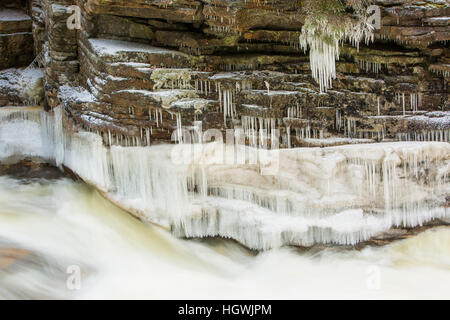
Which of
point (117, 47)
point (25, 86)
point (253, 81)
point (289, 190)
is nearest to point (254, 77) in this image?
point (253, 81)

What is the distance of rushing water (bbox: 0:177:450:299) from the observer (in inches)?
249

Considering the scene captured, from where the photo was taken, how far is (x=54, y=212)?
7676mm

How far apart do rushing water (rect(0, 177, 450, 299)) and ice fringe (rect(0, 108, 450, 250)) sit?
28 centimetres

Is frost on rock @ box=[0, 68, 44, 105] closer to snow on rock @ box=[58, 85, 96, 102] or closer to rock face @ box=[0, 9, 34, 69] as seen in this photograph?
rock face @ box=[0, 9, 34, 69]

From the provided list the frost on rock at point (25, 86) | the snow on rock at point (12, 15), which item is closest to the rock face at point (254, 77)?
the frost on rock at point (25, 86)

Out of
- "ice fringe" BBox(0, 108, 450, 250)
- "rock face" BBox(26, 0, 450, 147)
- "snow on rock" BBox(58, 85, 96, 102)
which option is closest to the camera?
"rock face" BBox(26, 0, 450, 147)

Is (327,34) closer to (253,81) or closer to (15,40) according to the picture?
(253,81)

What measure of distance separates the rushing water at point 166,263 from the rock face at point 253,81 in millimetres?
797

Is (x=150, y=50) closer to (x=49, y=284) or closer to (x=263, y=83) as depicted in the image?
(x=263, y=83)

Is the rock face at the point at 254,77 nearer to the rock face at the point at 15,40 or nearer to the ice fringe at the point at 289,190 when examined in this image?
the ice fringe at the point at 289,190

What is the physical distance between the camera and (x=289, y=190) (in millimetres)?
7324

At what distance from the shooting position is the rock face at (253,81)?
23.3 ft

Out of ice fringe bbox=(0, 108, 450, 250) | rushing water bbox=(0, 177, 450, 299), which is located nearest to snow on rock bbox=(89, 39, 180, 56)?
ice fringe bbox=(0, 108, 450, 250)

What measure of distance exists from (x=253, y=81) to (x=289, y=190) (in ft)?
5.91
